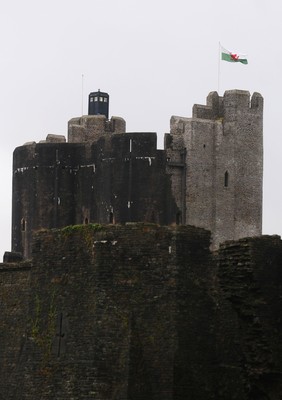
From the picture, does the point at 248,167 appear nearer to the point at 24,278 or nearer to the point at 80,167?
the point at 80,167

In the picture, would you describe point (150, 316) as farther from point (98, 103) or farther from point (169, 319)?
point (98, 103)

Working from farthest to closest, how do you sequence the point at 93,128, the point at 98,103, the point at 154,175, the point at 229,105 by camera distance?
the point at 98,103 → the point at 93,128 → the point at 229,105 → the point at 154,175

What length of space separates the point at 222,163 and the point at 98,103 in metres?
12.9

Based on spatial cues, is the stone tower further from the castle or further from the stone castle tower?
the castle

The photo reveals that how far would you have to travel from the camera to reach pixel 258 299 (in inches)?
1565

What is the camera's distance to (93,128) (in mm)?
83250

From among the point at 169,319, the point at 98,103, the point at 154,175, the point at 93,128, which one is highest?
the point at 98,103

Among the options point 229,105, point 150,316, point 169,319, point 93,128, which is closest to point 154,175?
point 229,105

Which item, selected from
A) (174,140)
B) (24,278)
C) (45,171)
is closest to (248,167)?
(174,140)

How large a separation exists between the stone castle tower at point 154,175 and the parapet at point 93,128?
4 centimetres

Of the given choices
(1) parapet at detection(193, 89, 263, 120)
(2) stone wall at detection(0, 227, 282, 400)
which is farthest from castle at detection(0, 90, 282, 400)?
(1) parapet at detection(193, 89, 263, 120)

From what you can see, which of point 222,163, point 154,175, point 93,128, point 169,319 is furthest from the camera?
point 93,128

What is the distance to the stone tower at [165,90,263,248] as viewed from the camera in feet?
262

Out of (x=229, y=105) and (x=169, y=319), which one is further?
(x=229, y=105)
